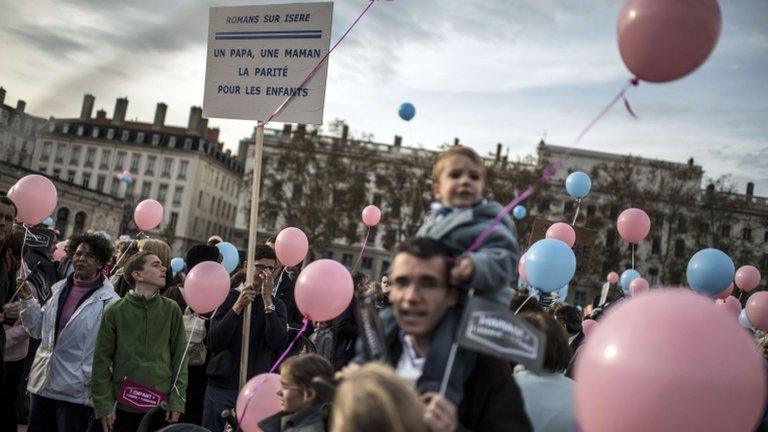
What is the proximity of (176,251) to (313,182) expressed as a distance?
31.1 m

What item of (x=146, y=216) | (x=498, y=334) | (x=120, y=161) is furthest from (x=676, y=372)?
(x=120, y=161)

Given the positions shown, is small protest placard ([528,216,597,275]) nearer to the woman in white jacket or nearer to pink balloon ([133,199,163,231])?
pink balloon ([133,199,163,231])

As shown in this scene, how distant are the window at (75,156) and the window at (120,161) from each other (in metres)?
4.76

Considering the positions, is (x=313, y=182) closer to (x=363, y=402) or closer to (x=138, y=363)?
(x=138, y=363)

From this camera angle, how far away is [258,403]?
329 centimetres

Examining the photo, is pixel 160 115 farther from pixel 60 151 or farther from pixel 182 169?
pixel 60 151

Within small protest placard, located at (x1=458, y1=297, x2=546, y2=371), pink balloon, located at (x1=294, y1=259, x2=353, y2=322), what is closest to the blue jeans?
pink balloon, located at (x1=294, y1=259, x2=353, y2=322)

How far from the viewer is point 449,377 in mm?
1979

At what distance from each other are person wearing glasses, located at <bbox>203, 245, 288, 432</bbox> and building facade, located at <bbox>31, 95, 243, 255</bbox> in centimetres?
6643

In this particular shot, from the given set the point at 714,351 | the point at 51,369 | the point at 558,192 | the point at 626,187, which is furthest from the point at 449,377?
the point at 558,192

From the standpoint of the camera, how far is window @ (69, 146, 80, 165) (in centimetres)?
7306

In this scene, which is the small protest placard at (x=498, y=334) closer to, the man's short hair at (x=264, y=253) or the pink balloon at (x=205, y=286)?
the pink balloon at (x=205, y=286)

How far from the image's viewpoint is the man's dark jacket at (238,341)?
475 cm

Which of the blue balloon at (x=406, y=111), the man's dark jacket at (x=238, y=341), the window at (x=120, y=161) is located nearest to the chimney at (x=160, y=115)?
the window at (x=120, y=161)
